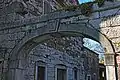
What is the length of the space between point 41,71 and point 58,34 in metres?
2.50

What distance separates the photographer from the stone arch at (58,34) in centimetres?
483

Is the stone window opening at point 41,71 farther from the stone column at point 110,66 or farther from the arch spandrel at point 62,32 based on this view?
the stone column at point 110,66

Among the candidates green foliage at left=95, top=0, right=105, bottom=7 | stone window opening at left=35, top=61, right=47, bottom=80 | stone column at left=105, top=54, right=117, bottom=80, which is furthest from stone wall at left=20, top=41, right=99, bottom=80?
green foliage at left=95, top=0, right=105, bottom=7

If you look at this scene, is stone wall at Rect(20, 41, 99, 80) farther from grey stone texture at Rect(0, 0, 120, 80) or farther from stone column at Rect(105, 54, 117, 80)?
stone column at Rect(105, 54, 117, 80)

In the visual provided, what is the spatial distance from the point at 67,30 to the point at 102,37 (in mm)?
927

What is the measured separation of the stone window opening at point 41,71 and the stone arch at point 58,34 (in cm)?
155

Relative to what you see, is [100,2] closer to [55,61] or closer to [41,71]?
[41,71]

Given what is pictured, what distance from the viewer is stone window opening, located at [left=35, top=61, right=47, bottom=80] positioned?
24.7 feet

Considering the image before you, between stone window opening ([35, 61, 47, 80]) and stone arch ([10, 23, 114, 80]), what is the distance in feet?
5.08

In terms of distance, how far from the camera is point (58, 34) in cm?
576

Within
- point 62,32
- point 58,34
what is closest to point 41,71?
point 58,34

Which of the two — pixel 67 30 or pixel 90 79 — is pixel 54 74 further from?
pixel 90 79

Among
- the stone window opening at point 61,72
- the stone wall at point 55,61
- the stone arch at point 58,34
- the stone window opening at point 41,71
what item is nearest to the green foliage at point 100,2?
the stone arch at point 58,34

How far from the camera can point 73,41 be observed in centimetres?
1030
